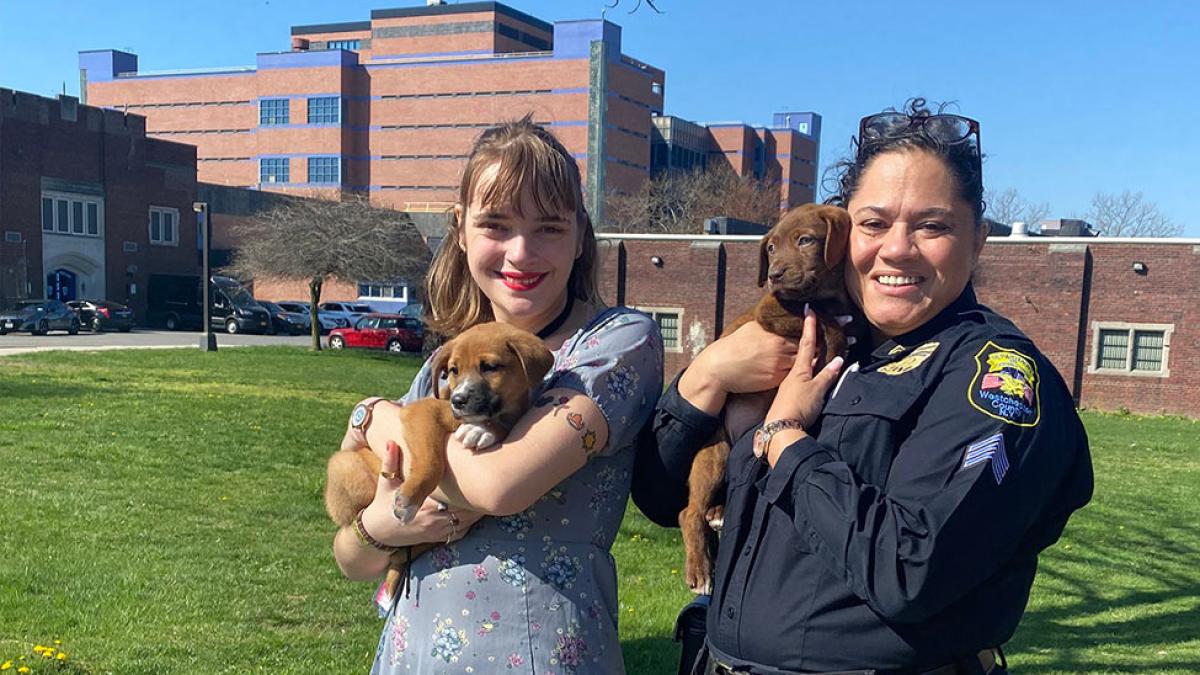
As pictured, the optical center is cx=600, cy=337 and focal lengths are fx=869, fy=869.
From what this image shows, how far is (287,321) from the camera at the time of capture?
44.9m

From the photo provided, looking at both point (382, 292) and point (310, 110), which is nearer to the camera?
point (382, 292)

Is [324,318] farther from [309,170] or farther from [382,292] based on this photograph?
[309,170]

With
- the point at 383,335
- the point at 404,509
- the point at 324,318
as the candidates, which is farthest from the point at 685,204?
the point at 404,509

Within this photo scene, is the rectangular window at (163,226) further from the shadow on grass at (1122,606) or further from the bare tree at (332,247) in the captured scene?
the shadow on grass at (1122,606)

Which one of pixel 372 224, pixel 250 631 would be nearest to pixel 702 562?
pixel 250 631

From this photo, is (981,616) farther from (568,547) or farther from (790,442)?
(568,547)

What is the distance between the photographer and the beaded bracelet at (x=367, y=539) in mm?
2527

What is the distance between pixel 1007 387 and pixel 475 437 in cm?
135

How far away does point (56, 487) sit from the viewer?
982cm

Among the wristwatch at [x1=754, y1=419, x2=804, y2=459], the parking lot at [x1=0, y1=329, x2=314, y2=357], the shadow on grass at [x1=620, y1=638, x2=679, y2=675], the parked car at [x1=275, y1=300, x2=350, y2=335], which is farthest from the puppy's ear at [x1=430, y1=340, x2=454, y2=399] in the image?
the parked car at [x1=275, y1=300, x2=350, y2=335]

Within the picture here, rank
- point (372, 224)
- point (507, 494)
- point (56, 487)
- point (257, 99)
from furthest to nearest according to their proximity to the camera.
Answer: point (257, 99) → point (372, 224) → point (56, 487) → point (507, 494)

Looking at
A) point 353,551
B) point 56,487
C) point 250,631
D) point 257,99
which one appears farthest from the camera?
point 257,99

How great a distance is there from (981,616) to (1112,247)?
3122 cm

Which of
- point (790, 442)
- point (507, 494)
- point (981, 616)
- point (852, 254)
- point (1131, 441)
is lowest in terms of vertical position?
point (1131, 441)
